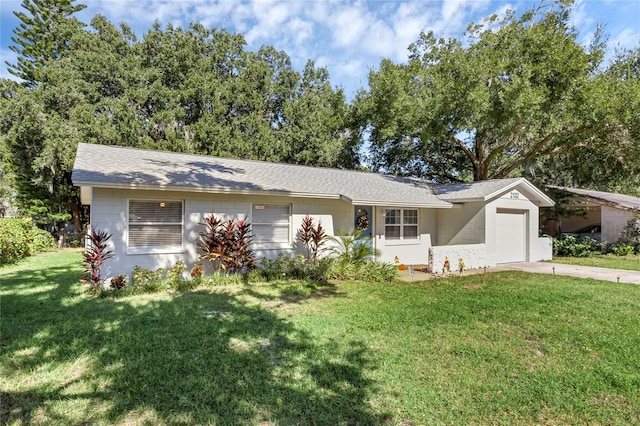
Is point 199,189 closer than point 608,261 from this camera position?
Yes

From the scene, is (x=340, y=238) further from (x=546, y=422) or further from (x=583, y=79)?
(x=583, y=79)

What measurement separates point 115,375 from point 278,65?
2744 centimetres

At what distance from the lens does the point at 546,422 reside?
3.15 meters

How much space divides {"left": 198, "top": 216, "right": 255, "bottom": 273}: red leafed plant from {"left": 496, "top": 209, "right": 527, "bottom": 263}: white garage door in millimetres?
9865

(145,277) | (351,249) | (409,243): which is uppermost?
(409,243)

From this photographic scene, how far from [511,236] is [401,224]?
15.3 ft

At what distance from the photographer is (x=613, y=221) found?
17719mm

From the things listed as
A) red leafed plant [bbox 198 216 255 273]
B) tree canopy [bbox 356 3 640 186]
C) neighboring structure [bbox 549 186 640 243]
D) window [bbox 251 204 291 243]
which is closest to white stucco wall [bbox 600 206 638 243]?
neighboring structure [bbox 549 186 640 243]

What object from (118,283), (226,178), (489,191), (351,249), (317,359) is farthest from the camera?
(489,191)

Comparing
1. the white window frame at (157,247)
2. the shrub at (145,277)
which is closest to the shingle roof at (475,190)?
the white window frame at (157,247)

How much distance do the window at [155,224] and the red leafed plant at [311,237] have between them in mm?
3683

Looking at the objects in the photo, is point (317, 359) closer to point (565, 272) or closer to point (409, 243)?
point (409, 243)

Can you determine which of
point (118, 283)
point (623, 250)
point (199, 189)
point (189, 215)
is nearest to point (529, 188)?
point (623, 250)

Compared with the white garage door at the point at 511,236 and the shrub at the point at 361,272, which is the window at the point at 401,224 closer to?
the shrub at the point at 361,272
